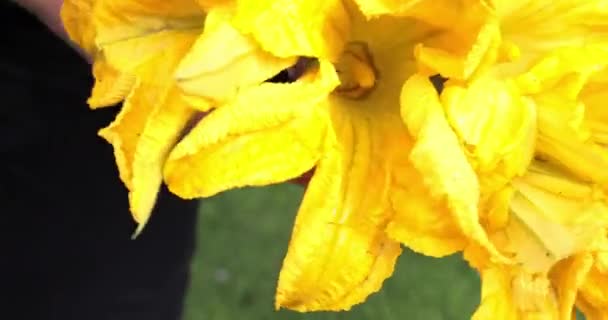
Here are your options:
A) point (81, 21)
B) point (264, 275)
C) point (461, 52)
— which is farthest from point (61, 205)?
point (264, 275)

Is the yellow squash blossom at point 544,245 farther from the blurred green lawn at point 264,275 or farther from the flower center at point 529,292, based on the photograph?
the blurred green lawn at point 264,275

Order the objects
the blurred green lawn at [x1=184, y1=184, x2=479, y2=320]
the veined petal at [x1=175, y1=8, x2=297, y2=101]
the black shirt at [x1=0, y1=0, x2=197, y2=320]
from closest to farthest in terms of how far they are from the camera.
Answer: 1. the veined petal at [x1=175, y1=8, x2=297, y2=101]
2. the black shirt at [x1=0, y1=0, x2=197, y2=320]
3. the blurred green lawn at [x1=184, y1=184, x2=479, y2=320]

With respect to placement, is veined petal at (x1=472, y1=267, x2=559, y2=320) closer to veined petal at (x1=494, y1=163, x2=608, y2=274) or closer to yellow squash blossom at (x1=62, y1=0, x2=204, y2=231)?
veined petal at (x1=494, y1=163, x2=608, y2=274)

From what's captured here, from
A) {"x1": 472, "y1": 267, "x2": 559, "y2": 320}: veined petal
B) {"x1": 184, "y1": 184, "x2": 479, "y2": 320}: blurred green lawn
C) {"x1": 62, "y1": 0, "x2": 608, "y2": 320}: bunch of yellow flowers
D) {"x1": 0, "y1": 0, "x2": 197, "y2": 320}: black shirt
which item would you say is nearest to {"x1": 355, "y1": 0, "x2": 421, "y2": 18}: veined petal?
{"x1": 62, "y1": 0, "x2": 608, "y2": 320}: bunch of yellow flowers

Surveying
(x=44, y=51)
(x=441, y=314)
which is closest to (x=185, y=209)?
(x=44, y=51)

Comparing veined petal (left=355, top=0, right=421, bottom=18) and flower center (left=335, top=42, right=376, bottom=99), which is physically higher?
veined petal (left=355, top=0, right=421, bottom=18)

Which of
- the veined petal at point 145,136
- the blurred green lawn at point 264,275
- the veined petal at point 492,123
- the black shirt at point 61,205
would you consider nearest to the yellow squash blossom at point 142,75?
the veined petal at point 145,136

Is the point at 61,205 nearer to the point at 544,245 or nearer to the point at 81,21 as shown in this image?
the point at 81,21

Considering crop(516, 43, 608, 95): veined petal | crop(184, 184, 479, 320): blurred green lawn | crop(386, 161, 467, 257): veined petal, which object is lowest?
crop(184, 184, 479, 320): blurred green lawn

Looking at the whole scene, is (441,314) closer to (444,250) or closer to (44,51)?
(44,51)
